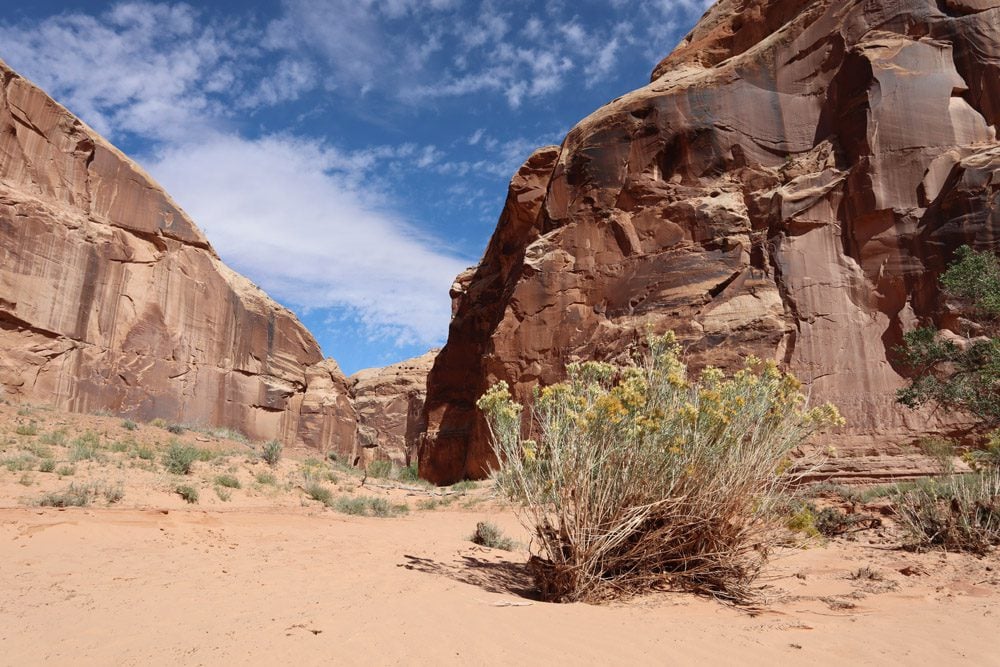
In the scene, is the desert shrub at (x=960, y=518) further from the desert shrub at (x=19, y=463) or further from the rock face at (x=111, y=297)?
the rock face at (x=111, y=297)

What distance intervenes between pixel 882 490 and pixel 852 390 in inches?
A: 158

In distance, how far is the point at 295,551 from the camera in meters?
7.73

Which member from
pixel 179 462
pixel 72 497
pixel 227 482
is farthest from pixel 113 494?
pixel 179 462

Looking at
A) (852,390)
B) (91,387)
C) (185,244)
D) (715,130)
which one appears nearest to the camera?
(852,390)

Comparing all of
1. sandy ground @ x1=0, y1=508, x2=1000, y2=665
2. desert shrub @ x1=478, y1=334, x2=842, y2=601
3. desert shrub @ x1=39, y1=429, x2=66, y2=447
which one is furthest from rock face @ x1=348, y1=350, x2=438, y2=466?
desert shrub @ x1=478, y1=334, x2=842, y2=601

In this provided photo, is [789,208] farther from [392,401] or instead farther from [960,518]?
[392,401]

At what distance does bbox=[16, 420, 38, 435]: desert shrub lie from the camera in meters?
15.7

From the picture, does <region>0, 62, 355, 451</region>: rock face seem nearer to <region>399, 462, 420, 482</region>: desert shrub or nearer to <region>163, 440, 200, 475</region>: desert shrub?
<region>399, 462, 420, 482</region>: desert shrub

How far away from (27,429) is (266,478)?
707cm

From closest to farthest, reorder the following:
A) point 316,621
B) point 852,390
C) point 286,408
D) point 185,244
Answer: point 316,621 < point 852,390 < point 185,244 < point 286,408

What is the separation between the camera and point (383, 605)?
501 centimetres

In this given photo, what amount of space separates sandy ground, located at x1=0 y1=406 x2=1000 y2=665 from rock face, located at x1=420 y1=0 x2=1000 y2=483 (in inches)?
373

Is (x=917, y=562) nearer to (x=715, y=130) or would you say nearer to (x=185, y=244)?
(x=715, y=130)

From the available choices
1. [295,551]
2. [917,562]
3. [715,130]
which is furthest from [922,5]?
[295,551]
